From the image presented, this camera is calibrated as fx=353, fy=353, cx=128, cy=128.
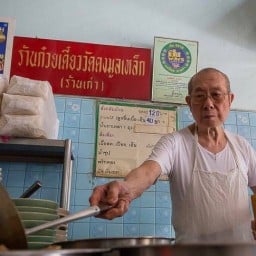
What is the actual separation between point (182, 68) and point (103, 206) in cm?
118

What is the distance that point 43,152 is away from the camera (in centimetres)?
146

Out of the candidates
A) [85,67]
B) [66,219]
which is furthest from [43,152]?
[66,219]

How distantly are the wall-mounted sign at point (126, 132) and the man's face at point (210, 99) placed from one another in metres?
0.46

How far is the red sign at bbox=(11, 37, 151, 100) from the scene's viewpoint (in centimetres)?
168

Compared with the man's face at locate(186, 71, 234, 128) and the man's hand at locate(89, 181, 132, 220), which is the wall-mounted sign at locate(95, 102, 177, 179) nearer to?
the man's face at locate(186, 71, 234, 128)

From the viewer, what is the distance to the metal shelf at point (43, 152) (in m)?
1.29

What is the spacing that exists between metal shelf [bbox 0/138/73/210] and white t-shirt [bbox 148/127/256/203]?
Answer: 380mm

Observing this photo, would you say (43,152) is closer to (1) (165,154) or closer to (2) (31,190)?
(2) (31,190)

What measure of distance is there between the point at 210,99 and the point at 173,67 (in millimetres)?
627

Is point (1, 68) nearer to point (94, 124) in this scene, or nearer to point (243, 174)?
point (94, 124)

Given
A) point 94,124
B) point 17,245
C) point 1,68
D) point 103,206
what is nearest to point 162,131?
point 94,124

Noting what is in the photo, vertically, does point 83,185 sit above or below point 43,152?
below

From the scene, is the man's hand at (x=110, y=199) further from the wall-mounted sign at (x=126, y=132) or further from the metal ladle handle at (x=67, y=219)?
the wall-mounted sign at (x=126, y=132)

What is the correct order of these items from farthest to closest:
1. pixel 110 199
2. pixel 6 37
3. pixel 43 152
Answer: pixel 6 37, pixel 43 152, pixel 110 199
